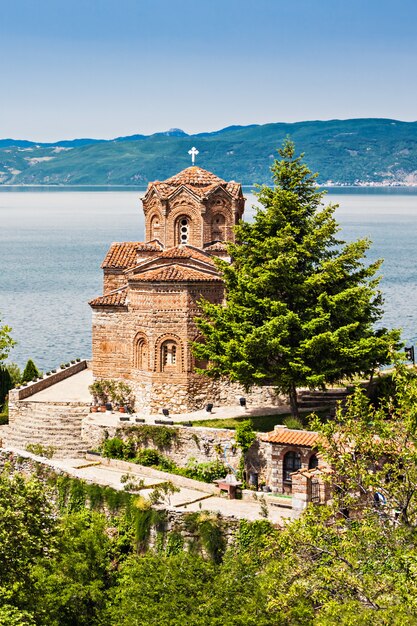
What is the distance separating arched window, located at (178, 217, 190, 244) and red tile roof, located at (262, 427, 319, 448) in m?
12.9

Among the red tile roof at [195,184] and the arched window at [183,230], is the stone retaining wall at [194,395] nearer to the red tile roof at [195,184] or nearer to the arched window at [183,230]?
the arched window at [183,230]

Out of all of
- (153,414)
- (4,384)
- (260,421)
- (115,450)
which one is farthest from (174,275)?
(4,384)

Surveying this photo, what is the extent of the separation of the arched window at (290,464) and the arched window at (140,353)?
9583 millimetres

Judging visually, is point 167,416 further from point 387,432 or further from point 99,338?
point 387,432

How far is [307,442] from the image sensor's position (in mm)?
31172

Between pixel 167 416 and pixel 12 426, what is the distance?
21.3 ft

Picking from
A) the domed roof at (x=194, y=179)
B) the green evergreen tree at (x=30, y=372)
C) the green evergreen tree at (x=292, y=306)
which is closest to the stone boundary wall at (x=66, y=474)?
the green evergreen tree at (x=292, y=306)

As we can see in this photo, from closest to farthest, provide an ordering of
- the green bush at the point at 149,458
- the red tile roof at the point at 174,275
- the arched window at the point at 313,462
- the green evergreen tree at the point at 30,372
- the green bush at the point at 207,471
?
the arched window at the point at 313,462 < the green bush at the point at 207,471 < the green bush at the point at 149,458 < the red tile roof at the point at 174,275 < the green evergreen tree at the point at 30,372

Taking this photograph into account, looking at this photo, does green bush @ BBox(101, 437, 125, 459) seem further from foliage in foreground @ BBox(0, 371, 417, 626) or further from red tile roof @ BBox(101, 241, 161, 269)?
red tile roof @ BBox(101, 241, 161, 269)

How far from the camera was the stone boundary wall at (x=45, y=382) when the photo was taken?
40344mm

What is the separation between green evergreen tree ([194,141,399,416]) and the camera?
33.5m

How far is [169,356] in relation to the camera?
39281 mm

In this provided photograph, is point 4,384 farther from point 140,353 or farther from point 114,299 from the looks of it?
point 140,353

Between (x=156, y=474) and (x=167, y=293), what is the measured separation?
813 centimetres
